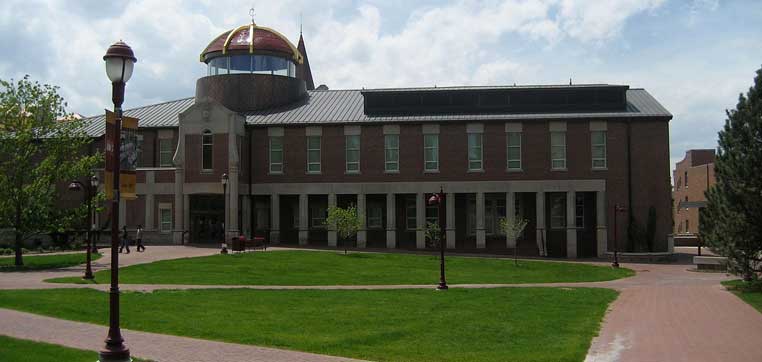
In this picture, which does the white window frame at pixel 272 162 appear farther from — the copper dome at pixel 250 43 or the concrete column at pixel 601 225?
the concrete column at pixel 601 225

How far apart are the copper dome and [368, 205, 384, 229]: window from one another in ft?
39.7

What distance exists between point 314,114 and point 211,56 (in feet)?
28.4

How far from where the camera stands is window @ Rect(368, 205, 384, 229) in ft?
174

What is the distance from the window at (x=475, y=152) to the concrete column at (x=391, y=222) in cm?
534

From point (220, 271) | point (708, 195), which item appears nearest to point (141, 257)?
point (220, 271)

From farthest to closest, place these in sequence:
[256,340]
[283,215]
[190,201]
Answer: [283,215]
[190,201]
[256,340]

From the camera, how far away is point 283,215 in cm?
5316

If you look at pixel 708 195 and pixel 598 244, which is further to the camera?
pixel 598 244

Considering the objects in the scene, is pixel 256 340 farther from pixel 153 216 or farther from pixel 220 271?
pixel 153 216

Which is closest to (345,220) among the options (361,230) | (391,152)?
(361,230)

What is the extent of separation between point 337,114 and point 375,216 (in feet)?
24.0

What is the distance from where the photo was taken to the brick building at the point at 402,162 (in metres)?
48.6

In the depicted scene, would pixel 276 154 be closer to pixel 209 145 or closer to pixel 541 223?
pixel 209 145

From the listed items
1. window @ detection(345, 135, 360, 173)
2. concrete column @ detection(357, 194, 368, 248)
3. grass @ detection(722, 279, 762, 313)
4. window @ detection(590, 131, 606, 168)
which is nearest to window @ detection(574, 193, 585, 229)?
window @ detection(590, 131, 606, 168)
